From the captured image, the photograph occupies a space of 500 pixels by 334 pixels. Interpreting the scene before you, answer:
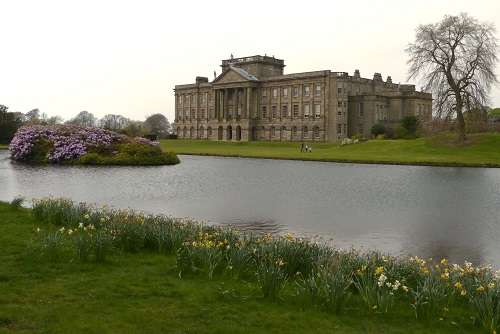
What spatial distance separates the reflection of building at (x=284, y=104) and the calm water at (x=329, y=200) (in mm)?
53603

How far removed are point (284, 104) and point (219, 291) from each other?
92977 mm

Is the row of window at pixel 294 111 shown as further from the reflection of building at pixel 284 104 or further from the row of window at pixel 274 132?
the row of window at pixel 274 132

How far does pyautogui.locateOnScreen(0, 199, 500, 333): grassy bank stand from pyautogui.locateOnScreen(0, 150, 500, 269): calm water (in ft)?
12.4

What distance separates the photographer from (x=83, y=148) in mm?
45906

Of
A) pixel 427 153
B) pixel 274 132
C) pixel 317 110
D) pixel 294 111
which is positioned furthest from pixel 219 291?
pixel 274 132

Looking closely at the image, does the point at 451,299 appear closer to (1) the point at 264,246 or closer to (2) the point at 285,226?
(1) the point at 264,246

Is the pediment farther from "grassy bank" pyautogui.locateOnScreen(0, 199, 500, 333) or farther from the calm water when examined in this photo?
"grassy bank" pyautogui.locateOnScreen(0, 199, 500, 333)

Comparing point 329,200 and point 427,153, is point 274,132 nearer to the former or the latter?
point 427,153

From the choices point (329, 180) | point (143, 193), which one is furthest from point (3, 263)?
point (329, 180)

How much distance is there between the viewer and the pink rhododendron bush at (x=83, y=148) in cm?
4516

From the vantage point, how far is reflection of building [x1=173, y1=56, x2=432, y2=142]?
90.7 m

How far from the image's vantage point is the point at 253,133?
105 meters

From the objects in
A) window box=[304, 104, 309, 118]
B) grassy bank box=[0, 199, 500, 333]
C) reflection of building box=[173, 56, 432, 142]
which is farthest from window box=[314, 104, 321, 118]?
grassy bank box=[0, 199, 500, 333]

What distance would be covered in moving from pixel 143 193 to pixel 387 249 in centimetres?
1417
